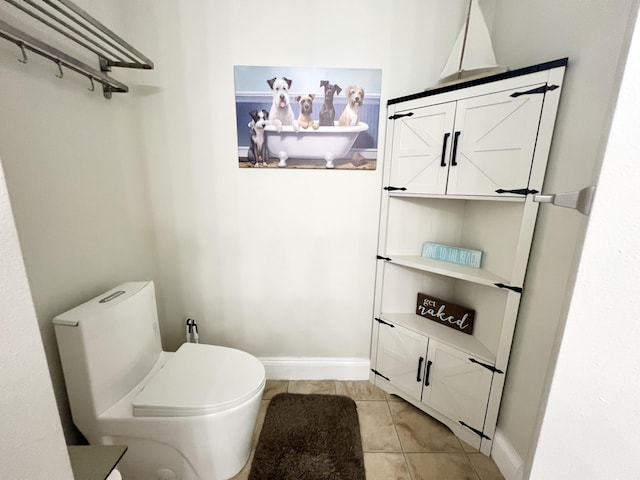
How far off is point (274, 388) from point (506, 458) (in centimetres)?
129

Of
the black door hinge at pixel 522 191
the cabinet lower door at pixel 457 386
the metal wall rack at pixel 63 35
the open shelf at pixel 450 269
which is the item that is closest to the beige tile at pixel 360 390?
the cabinet lower door at pixel 457 386

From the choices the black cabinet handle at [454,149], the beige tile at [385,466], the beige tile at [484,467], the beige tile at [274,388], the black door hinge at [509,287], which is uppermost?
the black cabinet handle at [454,149]

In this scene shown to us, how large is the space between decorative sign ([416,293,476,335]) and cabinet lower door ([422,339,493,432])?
19 centimetres

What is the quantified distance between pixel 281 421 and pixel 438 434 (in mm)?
879

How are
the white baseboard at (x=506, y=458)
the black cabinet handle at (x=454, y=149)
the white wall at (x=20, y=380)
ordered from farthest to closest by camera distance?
1. the black cabinet handle at (x=454, y=149)
2. the white baseboard at (x=506, y=458)
3. the white wall at (x=20, y=380)

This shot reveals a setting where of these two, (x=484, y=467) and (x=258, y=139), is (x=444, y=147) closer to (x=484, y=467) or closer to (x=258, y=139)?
(x=258, y=139)

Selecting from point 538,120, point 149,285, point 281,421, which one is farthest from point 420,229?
point 149,285

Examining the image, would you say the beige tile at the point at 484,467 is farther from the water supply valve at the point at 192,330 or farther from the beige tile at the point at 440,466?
the water supply valve at the point at 192,330

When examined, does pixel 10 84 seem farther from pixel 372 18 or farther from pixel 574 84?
pixel 574 84

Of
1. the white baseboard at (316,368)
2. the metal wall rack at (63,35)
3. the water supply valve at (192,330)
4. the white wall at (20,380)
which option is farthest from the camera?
the white baseboard at (316,368)

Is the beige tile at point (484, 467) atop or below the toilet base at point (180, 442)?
below

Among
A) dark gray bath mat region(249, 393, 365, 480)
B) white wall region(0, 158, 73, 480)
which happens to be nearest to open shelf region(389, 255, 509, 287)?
dark gray bath mat region(249, 393, 365, 480)

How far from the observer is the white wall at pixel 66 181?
842mm

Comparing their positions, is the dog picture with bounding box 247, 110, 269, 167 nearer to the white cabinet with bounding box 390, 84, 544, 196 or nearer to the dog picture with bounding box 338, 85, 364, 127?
the dog picture with bounding box 338, 85, 364, 127
